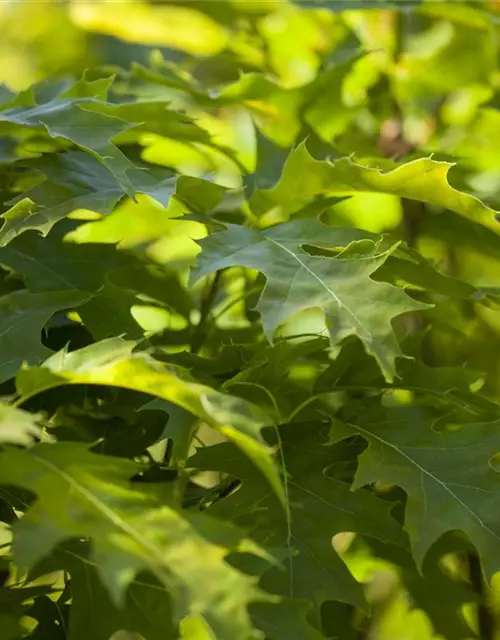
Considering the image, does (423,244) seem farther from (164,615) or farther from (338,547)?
(164,615)

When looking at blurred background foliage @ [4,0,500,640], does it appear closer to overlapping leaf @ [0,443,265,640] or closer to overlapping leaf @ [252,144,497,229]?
overlapping leaf @ [252,144,497,229]

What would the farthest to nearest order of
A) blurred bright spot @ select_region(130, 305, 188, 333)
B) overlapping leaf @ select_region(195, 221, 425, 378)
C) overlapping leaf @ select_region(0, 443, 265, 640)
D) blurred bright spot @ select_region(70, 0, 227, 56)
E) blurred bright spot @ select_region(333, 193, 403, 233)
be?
blurred bright spot @ select_region(70, 0, 227, 56)
blurred bright spot @ select_region(333, 193, 403, 233)
blurred bright spot @ select_region(130, 305, 188, 333)
overlapping leaf @ select_region(195, 221, 425, 378)
overlapping leaf @ select_region(0, 443, 265, 640)

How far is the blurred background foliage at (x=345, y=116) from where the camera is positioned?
2.67 feet

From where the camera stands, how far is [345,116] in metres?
0.93

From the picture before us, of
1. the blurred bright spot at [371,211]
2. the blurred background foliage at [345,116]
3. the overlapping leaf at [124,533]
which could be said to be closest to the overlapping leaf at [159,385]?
the overlapping leaf at [124,533]

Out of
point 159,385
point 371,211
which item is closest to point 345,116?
point 371,211

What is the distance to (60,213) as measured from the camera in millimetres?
605

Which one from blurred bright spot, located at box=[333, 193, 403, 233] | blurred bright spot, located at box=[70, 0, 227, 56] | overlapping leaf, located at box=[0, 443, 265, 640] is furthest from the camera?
blurred bright spot, located at box=[70, 0, 227, 56]

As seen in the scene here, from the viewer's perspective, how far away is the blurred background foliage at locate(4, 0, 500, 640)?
2.67 ft

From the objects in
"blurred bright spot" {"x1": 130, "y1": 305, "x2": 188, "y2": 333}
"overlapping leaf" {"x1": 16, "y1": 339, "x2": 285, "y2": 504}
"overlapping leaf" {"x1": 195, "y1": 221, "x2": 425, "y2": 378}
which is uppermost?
"overlapping leaf" {"x1": 16, "y1": 339, "x2": 285, "y2": 504}

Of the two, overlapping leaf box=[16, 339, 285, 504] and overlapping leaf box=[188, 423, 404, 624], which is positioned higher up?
overlapping leaf box=[16, 339, 285, 504]


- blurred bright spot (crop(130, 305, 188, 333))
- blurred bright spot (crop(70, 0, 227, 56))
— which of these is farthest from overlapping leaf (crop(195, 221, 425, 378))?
blurred bright spot (crop(70, 0, 227, 56))

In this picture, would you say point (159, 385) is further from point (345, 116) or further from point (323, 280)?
point (345, 116)

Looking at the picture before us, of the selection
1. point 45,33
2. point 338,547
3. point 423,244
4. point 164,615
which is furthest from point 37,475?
point 45,33
